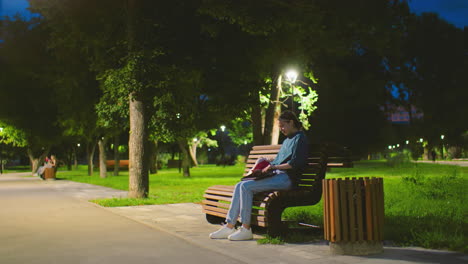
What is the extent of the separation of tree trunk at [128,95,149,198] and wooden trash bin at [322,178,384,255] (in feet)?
30.5

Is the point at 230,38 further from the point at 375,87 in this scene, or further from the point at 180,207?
the point at 375,87

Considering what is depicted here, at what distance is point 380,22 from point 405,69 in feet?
126

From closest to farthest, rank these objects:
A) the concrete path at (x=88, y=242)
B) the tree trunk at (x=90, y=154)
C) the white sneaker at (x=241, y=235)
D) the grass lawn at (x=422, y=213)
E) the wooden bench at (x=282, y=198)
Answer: the concrete path at (x=88, y=242) < the grass lawn at (x=422, y=213) < the wooden bench at (x=282, y=198) < the white sneaker at (x=241, y=235) < the tree trunk at (x=90, y=154)

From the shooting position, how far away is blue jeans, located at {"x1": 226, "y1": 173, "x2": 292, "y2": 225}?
24.1 feet

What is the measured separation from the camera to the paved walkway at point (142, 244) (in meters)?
6.08

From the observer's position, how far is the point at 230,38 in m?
17.0

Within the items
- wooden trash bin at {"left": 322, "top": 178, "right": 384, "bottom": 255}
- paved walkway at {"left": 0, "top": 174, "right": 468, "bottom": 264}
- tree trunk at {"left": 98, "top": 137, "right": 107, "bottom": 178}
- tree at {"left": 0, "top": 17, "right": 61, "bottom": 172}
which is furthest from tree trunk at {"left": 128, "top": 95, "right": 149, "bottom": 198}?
tree trunk at {"left": 98, "top": 137, "right": 107, "bottom": 178}

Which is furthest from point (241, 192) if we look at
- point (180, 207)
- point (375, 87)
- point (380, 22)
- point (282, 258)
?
point (375, 87)

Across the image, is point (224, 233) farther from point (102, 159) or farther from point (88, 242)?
point (102, 159)

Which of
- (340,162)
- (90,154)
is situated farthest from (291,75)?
(90,154)

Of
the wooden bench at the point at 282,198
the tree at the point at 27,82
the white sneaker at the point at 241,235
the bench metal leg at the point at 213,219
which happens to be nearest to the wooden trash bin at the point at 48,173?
the tree at the point at 27,82

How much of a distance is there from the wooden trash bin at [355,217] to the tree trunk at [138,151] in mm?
9298

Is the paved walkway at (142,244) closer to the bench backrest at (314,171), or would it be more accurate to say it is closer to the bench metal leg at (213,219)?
the bench metal leg at (213,219)

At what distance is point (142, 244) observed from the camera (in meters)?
7.40
